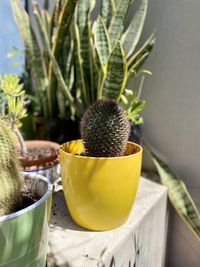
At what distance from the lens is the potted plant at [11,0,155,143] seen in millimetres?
1027

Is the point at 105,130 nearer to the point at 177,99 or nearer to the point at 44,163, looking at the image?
the point at 44,163

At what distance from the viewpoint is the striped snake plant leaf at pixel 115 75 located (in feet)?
2.98

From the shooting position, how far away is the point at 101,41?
1040mm

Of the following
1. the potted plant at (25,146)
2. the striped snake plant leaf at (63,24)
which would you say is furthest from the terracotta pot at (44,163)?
the striped snake plant leaf at (63,24)

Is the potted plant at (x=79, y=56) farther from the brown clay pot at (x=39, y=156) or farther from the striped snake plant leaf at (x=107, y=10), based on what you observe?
the brown clay pot at (x=39, y=156)

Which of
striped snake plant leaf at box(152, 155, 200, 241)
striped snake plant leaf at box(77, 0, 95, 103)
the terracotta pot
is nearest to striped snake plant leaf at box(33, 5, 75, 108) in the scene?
striped snake plant leaf at box(77, 0, 95, 103)

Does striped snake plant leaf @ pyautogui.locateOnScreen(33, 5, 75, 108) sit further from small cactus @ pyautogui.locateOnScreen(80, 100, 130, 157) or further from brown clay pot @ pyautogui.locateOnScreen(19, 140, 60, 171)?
small cactus @ pyautogui.locateOnScreen(80, 100, 130, 157)

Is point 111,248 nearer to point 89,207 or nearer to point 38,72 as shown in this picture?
point 89,207

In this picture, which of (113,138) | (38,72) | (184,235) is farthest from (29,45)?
(184,235)

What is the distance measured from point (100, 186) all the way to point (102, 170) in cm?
5

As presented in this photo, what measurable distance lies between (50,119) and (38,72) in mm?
221

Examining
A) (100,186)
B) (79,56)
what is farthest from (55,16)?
(100,186)

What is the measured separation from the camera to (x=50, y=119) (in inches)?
49.9

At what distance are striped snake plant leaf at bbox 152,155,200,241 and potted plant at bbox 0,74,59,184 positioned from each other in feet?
1.44
